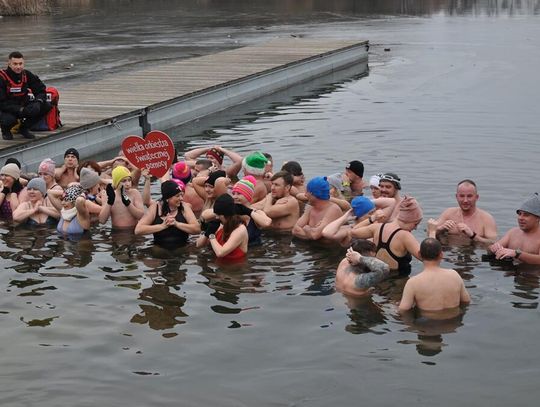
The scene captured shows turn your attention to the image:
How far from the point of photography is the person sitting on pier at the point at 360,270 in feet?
36.2

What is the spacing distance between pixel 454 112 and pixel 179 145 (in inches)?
285

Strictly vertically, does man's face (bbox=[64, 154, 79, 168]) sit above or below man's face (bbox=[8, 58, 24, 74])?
below

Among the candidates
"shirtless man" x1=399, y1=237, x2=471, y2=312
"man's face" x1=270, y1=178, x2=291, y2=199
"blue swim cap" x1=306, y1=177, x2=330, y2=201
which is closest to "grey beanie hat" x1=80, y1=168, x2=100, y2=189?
"man's face" x1=270, y1=178, x2=291, y2=199

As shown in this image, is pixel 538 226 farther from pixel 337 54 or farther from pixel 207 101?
pixel 337 54

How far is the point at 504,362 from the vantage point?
9797 millimetres

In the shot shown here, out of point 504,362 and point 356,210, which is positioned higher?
point 356,210

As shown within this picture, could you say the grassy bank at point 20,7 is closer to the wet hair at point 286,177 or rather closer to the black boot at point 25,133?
the black boot at point 25,133

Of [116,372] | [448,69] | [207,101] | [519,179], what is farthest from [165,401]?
[448,69]

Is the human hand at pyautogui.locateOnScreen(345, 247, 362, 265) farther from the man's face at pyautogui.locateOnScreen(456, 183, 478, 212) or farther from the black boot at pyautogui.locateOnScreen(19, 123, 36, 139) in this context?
the black boot at pyautogui.locateOnScreen(19, 123, 36, 139)

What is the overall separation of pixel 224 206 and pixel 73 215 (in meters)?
2.90

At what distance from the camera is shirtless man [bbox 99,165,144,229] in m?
13.9

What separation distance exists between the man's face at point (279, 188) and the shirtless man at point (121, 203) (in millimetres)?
1940

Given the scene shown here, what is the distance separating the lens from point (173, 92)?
23.9 meters

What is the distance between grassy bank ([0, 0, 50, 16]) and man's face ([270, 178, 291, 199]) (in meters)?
42.3
